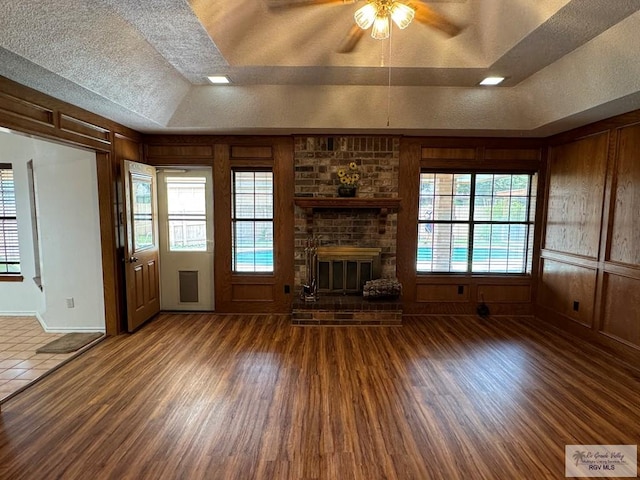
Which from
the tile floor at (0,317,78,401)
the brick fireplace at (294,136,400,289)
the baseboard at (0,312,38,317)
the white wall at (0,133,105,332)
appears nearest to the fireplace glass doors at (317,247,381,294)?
the brick fireplace at (294,136,400,289)

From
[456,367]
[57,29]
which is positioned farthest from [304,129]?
[456,367]

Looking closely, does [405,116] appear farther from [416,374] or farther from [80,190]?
[80,190]

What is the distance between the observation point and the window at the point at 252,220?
4660 mm

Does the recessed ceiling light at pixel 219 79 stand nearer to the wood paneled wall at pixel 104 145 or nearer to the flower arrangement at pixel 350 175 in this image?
the wood paneled wall at pixel 104 145

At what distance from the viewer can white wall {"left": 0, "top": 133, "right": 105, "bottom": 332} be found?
380 centimetres

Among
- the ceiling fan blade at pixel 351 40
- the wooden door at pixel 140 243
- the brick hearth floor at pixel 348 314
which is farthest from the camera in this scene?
the brick hearth floor at pixel 348 314

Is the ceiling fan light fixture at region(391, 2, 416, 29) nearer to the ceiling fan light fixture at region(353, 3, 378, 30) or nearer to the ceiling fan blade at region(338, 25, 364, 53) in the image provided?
the ceiling fan light fixture at region(353, 3, 378, 30)

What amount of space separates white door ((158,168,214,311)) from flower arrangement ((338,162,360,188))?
190 centimetres

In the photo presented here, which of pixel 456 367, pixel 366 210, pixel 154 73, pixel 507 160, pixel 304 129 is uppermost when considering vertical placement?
pixel 154 73

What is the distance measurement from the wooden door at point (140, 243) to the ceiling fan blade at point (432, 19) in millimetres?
3485

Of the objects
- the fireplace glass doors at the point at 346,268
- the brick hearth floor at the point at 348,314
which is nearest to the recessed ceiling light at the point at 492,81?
the fireplace glass doors at the point at 346,268

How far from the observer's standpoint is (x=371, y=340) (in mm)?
3830

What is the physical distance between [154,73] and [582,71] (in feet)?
13.5

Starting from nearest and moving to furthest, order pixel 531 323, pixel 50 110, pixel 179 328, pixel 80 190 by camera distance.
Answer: pixel 50 110 < pixel 80 190 < pixel 179 328 < pixel 531 323
